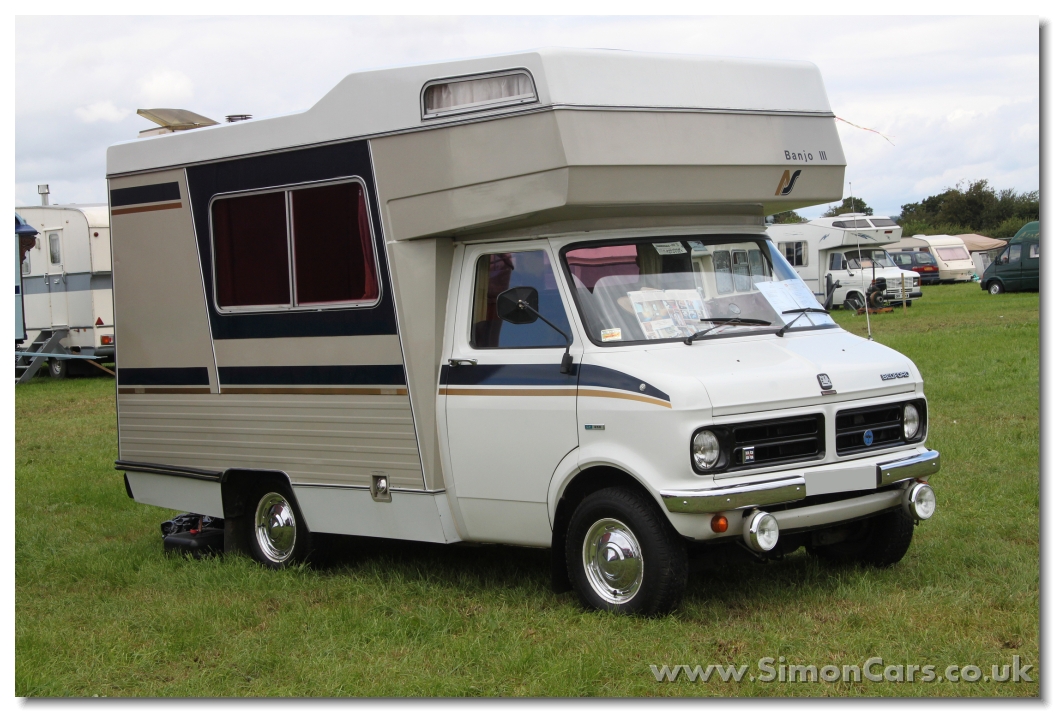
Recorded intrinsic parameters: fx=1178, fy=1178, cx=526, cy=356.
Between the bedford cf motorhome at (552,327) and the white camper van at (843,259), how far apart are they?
25448mm

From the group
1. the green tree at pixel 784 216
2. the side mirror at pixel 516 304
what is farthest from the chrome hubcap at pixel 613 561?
the green tree at pixel 784 216

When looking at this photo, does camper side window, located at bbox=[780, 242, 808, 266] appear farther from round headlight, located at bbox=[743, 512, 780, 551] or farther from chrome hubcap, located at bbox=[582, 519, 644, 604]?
round headlight, located at bbox=[743, 512, 780, 551]

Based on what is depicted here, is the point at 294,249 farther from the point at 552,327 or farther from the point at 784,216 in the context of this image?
the point at 784,216

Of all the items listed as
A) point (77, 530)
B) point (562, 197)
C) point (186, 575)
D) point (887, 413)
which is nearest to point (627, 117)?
point (562, 197)

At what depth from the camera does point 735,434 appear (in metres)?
5.96

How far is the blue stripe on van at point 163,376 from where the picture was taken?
8258 mm

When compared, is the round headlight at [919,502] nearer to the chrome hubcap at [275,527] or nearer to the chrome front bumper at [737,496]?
the chrome front bumper at [737,496]

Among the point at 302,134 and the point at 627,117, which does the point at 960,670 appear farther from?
the point at 302,134

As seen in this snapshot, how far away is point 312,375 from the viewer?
759 cm

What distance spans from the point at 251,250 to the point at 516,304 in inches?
91.8

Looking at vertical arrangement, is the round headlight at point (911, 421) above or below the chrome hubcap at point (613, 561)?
above

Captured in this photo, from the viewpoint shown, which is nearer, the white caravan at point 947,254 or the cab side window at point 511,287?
the cab side window at point 511,287

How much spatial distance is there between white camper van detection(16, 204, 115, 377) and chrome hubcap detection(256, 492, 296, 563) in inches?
592

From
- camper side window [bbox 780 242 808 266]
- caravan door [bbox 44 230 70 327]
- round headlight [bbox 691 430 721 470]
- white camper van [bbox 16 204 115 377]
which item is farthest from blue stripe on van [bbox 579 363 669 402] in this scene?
camper side window [bbox 780 242 808 266]
